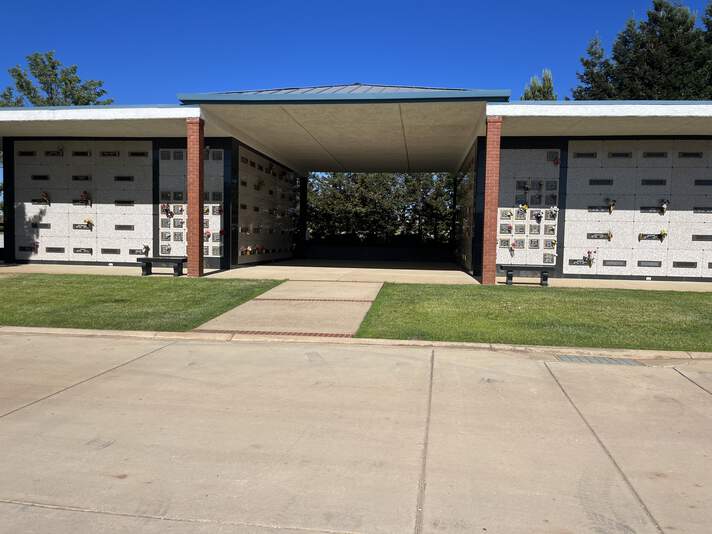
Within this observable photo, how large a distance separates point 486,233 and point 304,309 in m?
5.93

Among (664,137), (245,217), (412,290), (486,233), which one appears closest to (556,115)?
(486,233)

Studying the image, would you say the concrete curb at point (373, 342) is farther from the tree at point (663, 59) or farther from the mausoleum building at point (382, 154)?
the tree at point (663, 59)

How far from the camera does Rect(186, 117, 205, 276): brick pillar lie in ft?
48.7

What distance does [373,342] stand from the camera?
7.94 metres

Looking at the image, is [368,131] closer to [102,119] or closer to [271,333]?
[102,119]

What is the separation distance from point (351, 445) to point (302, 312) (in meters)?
5.88

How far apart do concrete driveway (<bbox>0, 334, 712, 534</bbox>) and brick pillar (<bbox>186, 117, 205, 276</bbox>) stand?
27.1ft

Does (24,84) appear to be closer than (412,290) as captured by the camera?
No

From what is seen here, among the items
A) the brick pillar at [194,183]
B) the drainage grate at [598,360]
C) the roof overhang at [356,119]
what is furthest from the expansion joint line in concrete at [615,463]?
the brick pillar at [194,183]

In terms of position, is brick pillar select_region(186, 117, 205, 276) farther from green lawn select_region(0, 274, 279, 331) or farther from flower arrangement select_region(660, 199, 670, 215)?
flower arrangement select_region(660, 199, 670, 215)

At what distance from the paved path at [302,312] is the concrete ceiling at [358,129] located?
5277 mm

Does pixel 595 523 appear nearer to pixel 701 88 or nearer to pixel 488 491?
pixel 488 491

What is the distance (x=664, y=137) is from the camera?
1611 centimetres

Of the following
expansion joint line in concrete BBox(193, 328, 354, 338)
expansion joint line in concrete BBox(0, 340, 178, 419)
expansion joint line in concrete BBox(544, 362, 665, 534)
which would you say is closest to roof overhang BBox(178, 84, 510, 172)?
expansion joint line in concrete BBox(193, 328, 354, 338)
